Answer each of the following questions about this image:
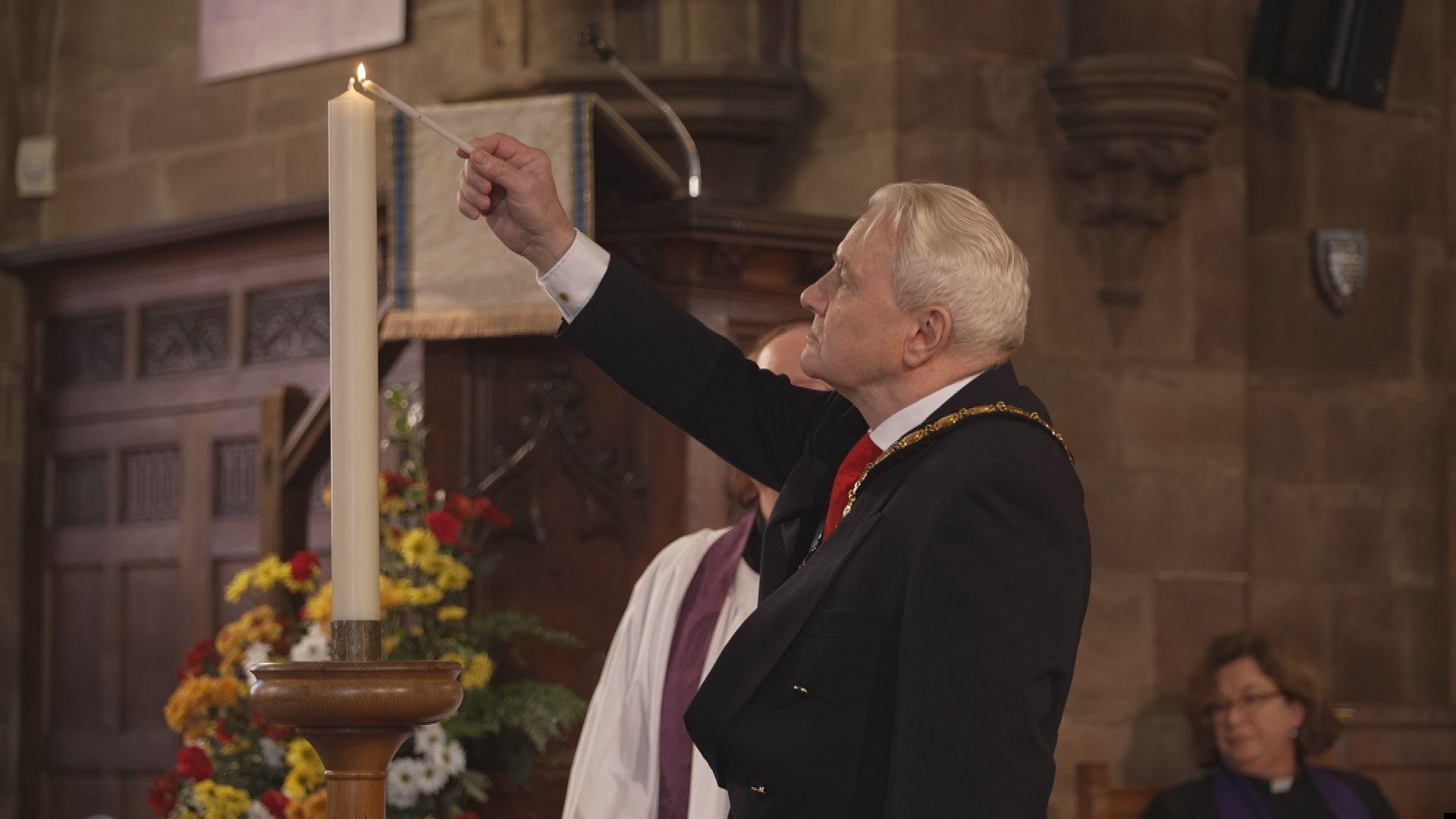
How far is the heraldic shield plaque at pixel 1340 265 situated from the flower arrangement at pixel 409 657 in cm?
310

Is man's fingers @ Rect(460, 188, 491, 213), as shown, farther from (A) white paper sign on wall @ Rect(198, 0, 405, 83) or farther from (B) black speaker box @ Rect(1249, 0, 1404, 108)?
(A) white paper sign on wall @ Rect(198, 0, 405, 83)

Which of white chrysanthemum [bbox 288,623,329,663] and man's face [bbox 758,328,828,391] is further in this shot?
white chrysanthemum [bbox 288,623,329,663]

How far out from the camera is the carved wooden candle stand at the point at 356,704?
146 centimetres

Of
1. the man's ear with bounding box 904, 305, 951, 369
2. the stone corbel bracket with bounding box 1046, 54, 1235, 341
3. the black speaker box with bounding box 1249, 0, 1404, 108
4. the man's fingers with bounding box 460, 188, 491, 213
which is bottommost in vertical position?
the man's ear with bounding box 904, 305, 951, 369

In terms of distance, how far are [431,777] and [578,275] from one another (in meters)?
1.74

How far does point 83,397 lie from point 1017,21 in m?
3.60

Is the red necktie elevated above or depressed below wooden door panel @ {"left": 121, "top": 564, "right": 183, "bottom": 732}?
above

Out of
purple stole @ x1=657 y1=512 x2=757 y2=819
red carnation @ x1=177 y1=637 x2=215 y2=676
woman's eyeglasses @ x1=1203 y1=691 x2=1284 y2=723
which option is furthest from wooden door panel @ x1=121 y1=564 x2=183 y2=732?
purple stole @ x1=657 y1=512 x2=757 y2=819

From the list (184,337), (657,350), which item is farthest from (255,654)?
(184,337)

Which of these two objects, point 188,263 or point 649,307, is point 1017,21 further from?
Result: point 649,307

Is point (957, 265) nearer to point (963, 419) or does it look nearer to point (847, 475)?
point (963, 419)

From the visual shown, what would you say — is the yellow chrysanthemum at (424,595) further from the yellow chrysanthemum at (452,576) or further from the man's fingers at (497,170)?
the man's fingers at (497,170)

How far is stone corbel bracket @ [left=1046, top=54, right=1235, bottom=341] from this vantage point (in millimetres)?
5648

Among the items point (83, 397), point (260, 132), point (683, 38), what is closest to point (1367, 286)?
point (683, 38)
